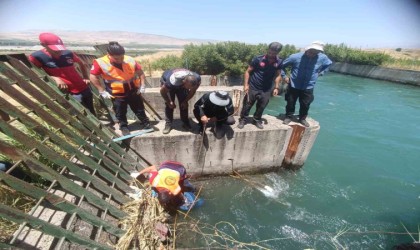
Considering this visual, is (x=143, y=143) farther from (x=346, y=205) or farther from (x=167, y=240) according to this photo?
(x=346, y=205)

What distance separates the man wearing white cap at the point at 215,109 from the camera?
4688 millimetres

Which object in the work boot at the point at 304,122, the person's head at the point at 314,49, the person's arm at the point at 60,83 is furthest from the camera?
the work boot at the point at 304,122

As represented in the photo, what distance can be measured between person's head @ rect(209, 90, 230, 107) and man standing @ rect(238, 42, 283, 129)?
809mm

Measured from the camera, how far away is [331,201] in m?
5.45

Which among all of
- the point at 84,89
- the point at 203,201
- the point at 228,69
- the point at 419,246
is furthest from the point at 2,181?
the point at 228,69

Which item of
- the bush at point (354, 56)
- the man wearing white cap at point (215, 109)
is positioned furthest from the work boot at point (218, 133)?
the bush at point (354, 56)

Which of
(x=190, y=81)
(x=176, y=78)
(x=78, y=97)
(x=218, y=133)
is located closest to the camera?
(x=190, y=81)

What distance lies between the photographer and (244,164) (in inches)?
227

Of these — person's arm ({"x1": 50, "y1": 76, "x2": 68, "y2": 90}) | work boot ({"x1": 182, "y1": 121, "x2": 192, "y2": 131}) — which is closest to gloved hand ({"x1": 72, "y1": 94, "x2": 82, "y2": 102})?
person's arm ({"x1": 50, "y1": 76, "x2": 68, "y2": 90})

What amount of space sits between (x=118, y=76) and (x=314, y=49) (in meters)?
4.18

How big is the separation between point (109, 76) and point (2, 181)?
251 centimetres

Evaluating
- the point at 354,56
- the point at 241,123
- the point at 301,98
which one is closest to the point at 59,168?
the point at 241,123

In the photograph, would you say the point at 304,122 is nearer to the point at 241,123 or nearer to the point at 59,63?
the point at 241,123

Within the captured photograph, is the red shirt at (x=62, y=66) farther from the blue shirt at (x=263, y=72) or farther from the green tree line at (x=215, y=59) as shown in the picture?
the green tree line at (x=215, y=59)
